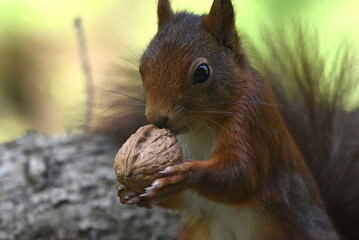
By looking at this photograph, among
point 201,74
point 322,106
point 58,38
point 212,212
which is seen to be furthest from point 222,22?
point 58,38

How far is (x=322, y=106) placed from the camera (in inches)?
76.7

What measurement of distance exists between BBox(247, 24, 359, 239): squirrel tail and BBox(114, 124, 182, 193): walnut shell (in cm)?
61

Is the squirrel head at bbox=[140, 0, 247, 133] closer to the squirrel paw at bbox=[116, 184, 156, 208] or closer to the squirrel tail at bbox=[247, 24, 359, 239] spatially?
the squirrel paw at bbox=[116, 184, 156, 208]

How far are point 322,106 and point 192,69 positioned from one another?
0.83m

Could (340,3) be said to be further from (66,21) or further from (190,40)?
(190,40)

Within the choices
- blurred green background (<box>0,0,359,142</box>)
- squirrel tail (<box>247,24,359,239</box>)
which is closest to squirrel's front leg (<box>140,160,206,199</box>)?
squirrel tail (<box>247,24,359,239</box>)

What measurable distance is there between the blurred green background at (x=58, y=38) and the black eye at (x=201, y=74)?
1.92 meters

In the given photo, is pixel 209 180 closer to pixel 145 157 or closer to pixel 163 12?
pixel 145 157

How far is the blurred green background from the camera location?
348 cm

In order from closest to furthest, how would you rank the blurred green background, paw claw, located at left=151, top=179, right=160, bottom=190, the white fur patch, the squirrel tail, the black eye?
paw claw, located at left=151, top=179, right=160, bottom=190 → the black eye → the white fur patch → the squirrel tail → the blurred green background

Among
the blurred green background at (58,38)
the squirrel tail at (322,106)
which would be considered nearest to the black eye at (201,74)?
the squirrel tail at (322,106)

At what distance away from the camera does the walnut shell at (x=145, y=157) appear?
1.25 m

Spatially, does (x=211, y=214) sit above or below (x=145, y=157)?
below

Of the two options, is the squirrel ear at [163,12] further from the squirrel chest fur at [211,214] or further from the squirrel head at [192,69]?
the squirrel chest fur at [211,214]
